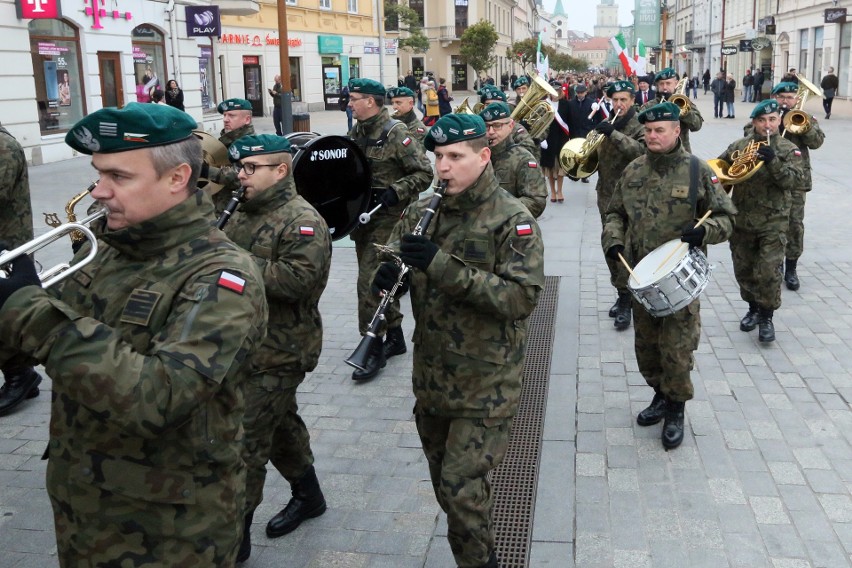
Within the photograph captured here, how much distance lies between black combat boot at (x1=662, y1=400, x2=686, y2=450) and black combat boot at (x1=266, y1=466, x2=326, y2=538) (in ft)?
7.47

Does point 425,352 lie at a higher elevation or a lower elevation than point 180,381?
lower

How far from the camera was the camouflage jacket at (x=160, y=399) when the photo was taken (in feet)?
7.05

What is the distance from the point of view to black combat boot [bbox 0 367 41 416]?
5930mm

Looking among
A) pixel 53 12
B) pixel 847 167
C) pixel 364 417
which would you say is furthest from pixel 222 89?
pixel 364 417

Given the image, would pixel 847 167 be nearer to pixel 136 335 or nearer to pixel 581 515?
pixel 581 515

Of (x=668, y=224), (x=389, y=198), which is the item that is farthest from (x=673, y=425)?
(x=389, y=198)

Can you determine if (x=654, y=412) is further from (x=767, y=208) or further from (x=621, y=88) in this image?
(x=621, y=88)

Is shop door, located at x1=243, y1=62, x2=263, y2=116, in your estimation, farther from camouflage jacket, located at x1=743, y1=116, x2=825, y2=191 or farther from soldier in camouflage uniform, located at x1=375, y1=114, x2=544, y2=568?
soldier in camouflage uniform, located at x1=375, y1=114, x2=544, y2=568

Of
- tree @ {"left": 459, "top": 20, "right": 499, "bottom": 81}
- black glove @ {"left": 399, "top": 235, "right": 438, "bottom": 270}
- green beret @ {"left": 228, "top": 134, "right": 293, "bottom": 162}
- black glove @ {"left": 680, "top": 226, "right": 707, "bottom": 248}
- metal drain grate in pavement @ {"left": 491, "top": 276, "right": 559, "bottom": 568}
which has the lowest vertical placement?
metal drain grate in pavement @ {"left": 491, "top": 276, "right": 559, "bottom": 568}

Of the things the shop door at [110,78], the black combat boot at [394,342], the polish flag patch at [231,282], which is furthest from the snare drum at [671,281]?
the shop door at [110,78]

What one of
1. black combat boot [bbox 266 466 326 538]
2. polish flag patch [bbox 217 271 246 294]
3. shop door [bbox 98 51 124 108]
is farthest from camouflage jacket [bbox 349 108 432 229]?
shop door [bbox 98 51 124 108]

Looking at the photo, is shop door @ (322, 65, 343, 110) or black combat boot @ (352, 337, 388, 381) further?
shop door @ (322, 65, 343, 110)

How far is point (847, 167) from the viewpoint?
17562 millimetres

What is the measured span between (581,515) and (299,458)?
156 centimetres
